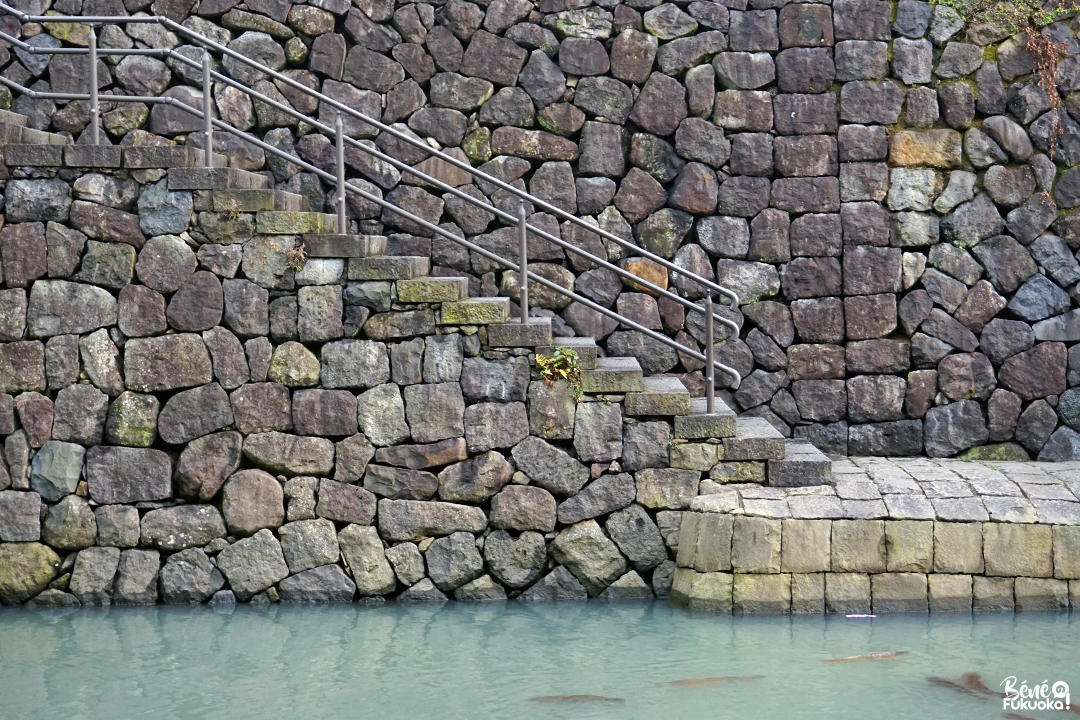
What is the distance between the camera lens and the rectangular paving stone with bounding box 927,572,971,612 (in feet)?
20.8

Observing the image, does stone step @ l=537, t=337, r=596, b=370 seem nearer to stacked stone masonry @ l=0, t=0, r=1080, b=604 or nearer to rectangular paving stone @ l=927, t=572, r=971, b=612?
stacked stone masonry @ l=0, t=0, r=1080, b=604

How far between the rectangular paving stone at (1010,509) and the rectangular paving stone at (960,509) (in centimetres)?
4

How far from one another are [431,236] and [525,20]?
1.70 metres

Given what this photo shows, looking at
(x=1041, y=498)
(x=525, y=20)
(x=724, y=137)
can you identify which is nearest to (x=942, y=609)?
(x=1041, y=498)

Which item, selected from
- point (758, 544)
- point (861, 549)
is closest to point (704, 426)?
point (758, 544)

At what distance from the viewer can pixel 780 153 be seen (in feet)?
26.5

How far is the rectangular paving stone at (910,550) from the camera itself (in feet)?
20.9

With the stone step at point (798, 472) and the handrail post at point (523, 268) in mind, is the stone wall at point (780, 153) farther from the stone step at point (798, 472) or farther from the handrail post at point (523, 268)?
the stone step at point (798, 472)

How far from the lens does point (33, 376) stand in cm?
676

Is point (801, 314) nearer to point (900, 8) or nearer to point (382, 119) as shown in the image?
Result: point (900, 8)

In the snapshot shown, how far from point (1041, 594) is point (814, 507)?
1333 millimetres

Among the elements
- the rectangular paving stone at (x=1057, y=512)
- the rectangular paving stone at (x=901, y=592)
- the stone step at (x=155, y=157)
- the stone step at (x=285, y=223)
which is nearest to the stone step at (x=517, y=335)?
the stone step at (x=285, y=223)

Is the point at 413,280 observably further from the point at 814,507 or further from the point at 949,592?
the point at 949,592

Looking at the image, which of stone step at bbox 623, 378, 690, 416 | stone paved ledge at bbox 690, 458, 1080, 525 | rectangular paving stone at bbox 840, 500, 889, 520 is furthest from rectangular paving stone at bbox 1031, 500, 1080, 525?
stone step at bbox 623, 378, 690, 416
